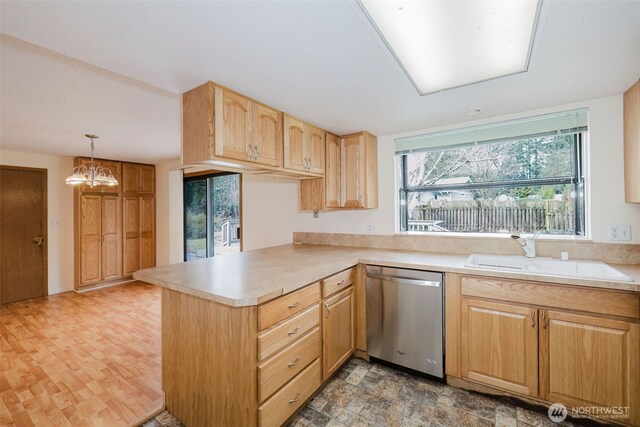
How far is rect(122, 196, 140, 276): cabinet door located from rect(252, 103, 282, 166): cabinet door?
416 centimetres

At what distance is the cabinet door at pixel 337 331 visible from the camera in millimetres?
1998

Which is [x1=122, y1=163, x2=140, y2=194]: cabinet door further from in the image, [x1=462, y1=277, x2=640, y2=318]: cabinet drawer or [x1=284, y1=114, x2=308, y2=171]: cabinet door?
[x1=462, y1=277, x2=640, y2=318]: cabinet drawer

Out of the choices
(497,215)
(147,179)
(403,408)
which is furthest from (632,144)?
(147,179)

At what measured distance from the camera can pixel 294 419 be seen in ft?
5.78

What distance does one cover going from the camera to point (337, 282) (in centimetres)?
213

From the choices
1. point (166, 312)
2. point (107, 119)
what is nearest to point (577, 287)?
point (166, 312)

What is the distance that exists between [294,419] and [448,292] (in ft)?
4.40

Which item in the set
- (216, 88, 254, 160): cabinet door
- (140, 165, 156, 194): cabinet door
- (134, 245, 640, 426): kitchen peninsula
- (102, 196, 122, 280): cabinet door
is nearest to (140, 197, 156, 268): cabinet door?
(140, 165, 156, 194): cabinet door

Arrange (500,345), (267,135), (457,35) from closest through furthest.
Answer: (457,35) < (500,345) < (267,135)

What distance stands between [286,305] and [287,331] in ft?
0.49

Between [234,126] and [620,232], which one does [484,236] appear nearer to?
[620,232]

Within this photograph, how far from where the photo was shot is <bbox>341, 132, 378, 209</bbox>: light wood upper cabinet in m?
2.86

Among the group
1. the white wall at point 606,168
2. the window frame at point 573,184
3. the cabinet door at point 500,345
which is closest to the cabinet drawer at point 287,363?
the cabinet door at point 500,345

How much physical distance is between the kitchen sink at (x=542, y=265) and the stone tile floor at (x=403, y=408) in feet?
2.97
